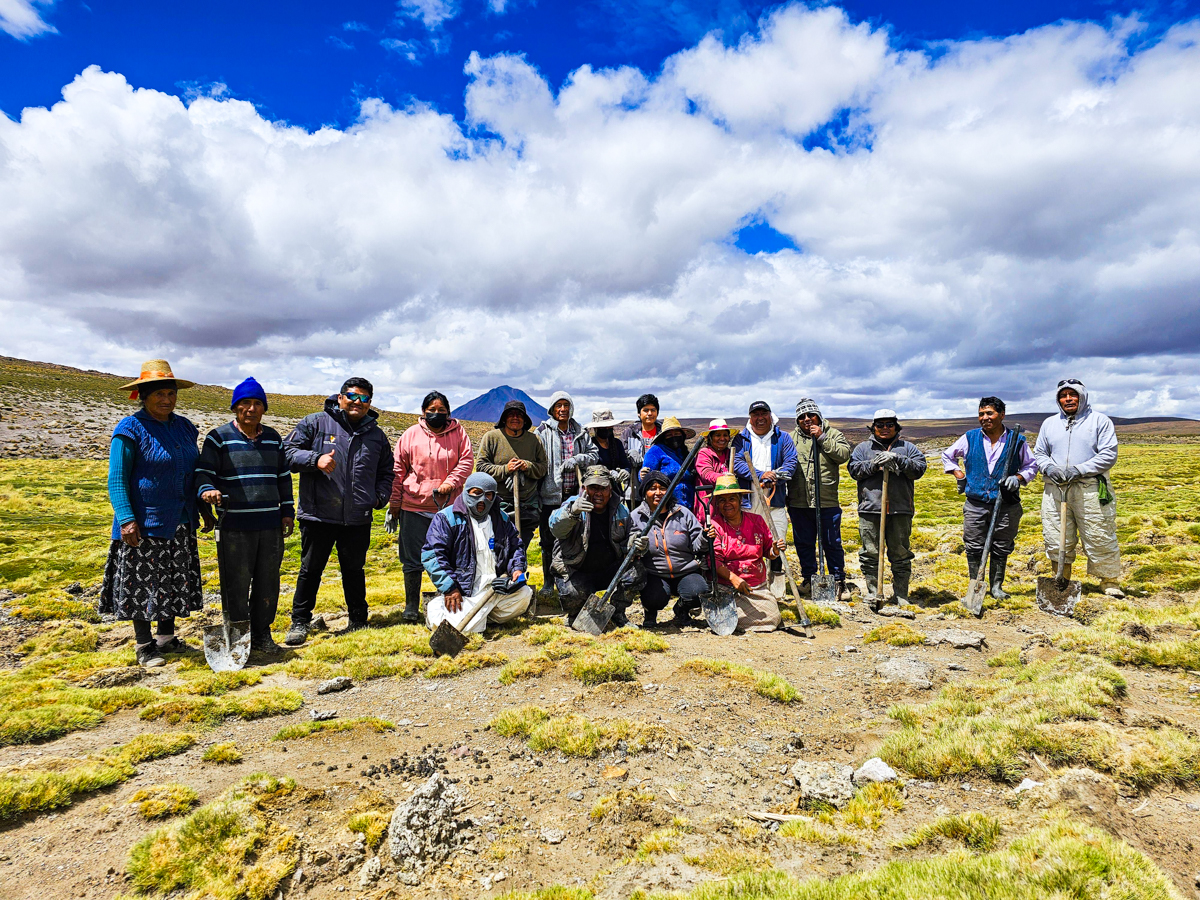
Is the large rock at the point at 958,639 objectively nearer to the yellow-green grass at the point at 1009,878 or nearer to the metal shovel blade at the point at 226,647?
the yellow-green grass at the point at 1009,878

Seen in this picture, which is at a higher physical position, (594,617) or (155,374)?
(155,374)

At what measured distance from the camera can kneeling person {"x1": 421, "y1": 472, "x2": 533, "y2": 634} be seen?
→ 833 cm

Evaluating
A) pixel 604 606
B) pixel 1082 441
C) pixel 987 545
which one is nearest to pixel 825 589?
pixel 987 545

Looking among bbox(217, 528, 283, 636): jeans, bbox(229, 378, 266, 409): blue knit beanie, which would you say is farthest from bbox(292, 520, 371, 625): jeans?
bbox(229, 378, 266, 409): blue knit beanie

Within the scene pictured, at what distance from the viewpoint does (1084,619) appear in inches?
366

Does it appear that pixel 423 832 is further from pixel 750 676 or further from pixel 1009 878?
pixel 750 676

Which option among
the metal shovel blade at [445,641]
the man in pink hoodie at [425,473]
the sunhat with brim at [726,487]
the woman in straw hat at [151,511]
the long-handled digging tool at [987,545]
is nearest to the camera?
the woman in straw hat at [151,511]

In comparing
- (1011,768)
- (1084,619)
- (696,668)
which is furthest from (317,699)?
(1084,619)

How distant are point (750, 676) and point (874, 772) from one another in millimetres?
2086

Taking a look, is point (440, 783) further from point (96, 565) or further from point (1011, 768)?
point (96, 565)

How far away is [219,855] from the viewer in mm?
3908

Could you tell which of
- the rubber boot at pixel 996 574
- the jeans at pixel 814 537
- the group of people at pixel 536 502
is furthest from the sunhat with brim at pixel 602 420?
the rubber boot at pixel 996 574

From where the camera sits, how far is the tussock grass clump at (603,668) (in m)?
6.76

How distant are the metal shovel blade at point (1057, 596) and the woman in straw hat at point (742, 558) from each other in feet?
15.7
